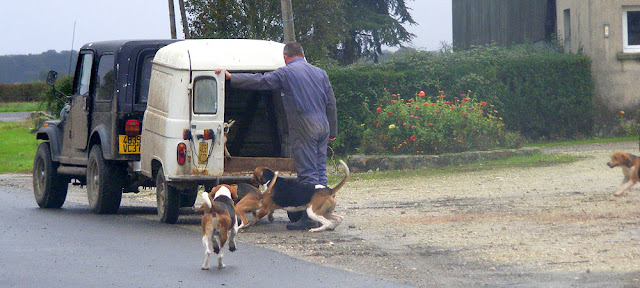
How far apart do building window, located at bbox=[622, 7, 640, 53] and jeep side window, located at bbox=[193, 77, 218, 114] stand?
14.7 meters

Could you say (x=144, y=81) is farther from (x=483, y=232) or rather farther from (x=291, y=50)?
(x=483, y=232)

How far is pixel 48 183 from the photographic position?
14656 millimetres

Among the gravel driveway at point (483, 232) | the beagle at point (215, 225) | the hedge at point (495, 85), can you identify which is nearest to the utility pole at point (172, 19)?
the hedge at point (495, 85)

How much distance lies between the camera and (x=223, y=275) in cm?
828

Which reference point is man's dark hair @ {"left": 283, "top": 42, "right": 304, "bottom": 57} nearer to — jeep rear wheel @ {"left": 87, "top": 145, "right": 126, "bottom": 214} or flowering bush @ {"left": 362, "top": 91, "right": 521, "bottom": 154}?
jeep rear wheel @ {"left": 87, "top": 145, "right": 126, "bottom": 214}

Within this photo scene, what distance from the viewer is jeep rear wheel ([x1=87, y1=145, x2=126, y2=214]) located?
42.8 feet

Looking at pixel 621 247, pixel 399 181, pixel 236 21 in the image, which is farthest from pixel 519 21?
pixel 621 247

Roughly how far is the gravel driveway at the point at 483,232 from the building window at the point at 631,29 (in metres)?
8.01

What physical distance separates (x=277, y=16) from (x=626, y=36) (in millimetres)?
9549

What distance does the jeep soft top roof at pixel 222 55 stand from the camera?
37.3 ft

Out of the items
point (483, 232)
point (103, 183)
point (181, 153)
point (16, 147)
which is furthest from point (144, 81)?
point (16, 147)

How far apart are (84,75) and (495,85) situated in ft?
34.9

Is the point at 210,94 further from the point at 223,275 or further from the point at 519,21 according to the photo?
the point at 519,21

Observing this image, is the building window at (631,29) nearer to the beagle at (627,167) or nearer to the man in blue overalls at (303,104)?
the beagle at (627,167)
